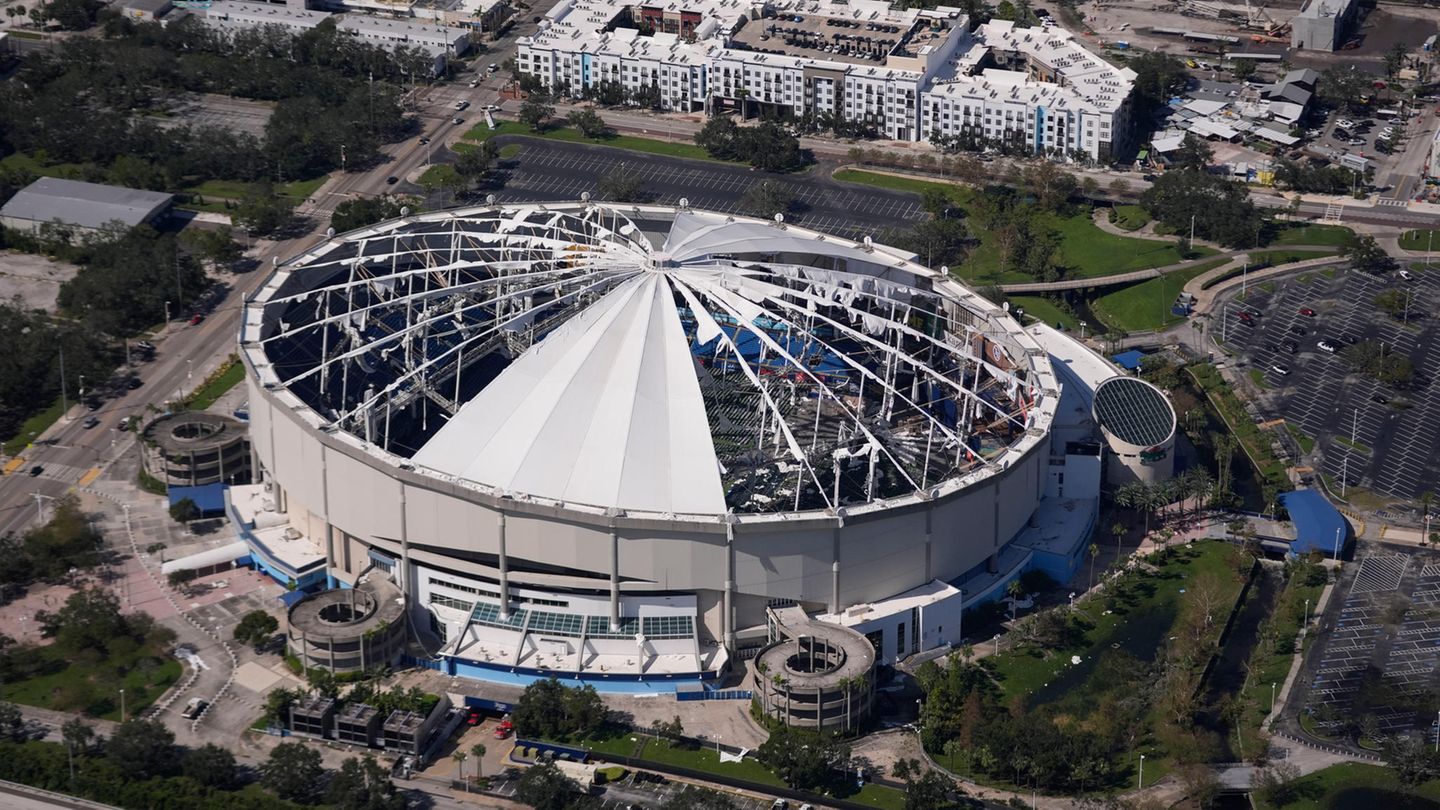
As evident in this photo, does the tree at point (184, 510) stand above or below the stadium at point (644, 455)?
below

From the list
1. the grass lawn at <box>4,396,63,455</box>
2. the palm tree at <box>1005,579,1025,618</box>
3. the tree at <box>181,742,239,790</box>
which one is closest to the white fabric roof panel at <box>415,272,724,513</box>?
the palm tree at <box>1005,579,1025,618</box>

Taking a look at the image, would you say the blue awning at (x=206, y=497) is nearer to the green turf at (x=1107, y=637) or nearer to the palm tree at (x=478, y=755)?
the palm tree at (x=478, y=755)

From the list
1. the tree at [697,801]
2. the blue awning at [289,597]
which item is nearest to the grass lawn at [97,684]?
the blue awning at [289,597]

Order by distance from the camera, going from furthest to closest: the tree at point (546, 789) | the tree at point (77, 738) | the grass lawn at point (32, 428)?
the grass lawn at point (32, 428)
the tree at point (77, 738)
the tree at point (546, 789)

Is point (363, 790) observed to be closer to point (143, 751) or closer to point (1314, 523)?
point (143, 751)

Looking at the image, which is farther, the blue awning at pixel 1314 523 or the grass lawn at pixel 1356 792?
the blue awning at pixel 1314 523
